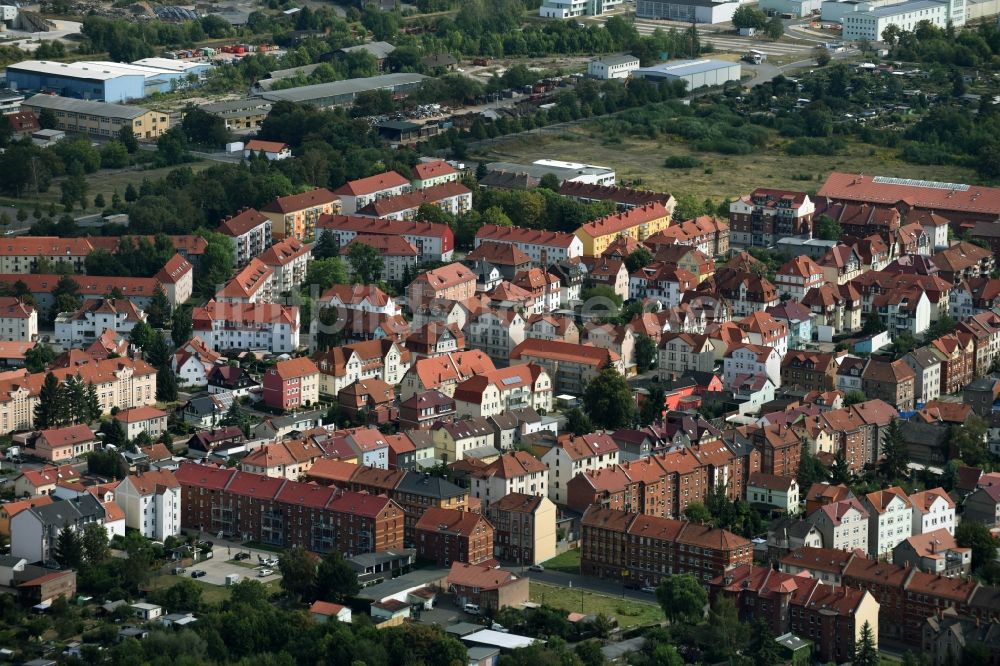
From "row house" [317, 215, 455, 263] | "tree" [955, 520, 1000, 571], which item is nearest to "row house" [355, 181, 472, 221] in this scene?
"row house" [317, 215, 455, 263]

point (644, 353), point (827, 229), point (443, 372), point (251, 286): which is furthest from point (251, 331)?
point (827, 229)

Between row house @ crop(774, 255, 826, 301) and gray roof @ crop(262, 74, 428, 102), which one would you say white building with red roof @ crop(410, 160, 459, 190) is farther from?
row house @ crop(774, 255, 826, 301)

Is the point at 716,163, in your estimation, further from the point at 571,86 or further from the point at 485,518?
the point at 485,518

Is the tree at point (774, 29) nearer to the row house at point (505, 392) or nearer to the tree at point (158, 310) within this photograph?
the tree at point (158, 310)

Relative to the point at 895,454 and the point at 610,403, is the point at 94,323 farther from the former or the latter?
the point at 895,454

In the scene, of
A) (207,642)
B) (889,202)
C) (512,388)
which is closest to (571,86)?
(889,202)

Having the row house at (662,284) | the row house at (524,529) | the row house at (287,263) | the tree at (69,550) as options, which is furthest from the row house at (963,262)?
the tree at (69,550)
